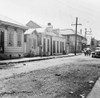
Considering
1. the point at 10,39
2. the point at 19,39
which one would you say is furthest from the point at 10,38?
the point at 19,39

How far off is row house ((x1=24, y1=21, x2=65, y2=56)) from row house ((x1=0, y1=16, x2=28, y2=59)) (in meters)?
2.93

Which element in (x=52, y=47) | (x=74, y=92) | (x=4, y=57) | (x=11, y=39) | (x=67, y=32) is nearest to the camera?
(x=74, y=92)

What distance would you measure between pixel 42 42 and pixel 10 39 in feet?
32.7

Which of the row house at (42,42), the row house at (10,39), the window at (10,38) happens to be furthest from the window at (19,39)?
the row house at (42,42)

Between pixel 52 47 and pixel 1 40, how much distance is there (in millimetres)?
16739

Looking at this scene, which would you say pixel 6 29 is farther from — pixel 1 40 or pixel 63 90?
pixel 63 90

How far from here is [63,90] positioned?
556cm

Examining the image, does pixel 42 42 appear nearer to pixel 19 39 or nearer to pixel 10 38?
pixel 19 39

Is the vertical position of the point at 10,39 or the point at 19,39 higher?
the point at 19,39

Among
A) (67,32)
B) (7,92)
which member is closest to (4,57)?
(7,92)

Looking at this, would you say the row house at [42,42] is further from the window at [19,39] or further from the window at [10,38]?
the window at [10,38]

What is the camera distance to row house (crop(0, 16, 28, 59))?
19.6m

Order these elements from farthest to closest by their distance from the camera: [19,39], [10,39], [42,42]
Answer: [42,42] < [19,39] < [10,39]

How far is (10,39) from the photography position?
21.2m
